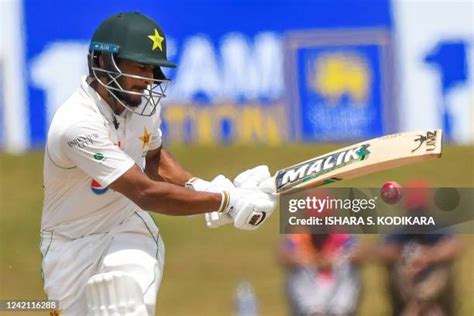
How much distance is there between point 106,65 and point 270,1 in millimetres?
4962

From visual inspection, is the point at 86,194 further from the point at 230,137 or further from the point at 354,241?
the point at 230,137

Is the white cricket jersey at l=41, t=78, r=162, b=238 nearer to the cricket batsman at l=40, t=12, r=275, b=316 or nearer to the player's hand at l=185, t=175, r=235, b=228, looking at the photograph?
the cricket batsman at l=40, t=12, r=275, b=316

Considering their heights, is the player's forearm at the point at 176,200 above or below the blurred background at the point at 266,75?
below

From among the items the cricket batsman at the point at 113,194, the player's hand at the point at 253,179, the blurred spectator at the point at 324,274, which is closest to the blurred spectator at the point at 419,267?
the blurred spectator at the point at 324,274

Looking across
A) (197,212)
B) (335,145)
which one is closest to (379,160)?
(197,212)

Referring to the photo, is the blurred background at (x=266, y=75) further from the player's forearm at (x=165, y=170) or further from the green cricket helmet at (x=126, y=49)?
the green cricket helmet at (x=126, y=49)

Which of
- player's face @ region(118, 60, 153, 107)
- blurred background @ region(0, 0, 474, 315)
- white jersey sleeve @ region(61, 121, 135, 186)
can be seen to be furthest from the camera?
blurred background @ region(0, 0, 474, 315)

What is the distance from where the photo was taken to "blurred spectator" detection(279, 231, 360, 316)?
5562 millimetres

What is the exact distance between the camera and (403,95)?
8.79m

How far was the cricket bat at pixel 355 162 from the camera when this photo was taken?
166 inches

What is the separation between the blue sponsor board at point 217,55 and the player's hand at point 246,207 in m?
4.75

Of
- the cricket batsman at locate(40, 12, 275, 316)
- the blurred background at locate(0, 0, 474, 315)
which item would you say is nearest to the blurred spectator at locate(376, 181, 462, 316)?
the cricket batsman at locate(40, 12, 275, 316)

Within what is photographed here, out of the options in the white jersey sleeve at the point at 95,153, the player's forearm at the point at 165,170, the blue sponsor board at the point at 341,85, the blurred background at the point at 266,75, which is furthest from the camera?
the blue sponsor board at the point at 341,85

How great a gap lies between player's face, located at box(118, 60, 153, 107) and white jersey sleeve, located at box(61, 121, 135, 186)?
17 cm
